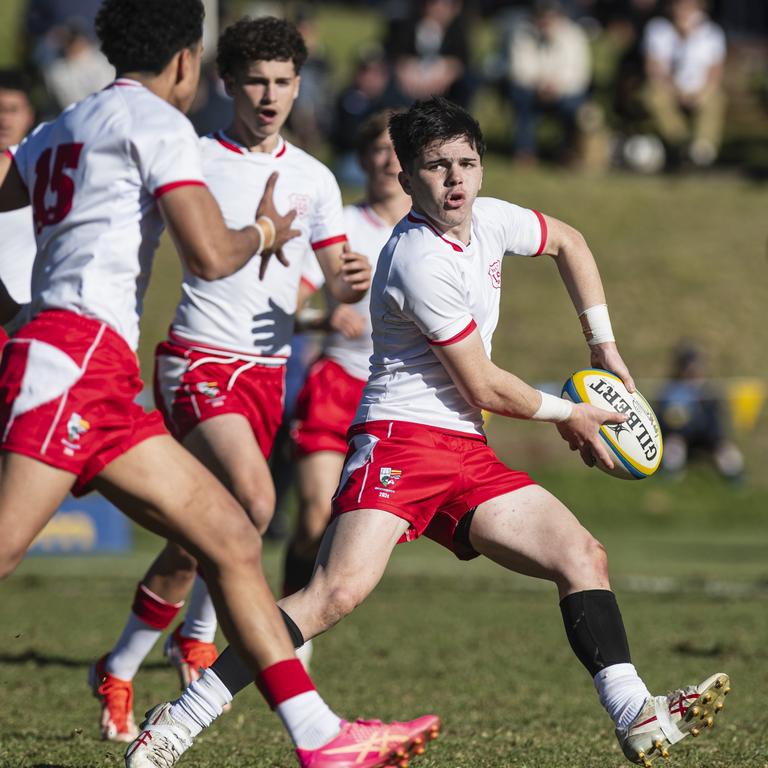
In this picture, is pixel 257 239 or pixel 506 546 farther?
pixel 506 546

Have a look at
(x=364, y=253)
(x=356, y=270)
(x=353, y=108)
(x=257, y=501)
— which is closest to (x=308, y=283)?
(x=364, y=253)

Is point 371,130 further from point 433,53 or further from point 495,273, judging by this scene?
point 433,53

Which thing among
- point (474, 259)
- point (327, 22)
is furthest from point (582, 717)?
point (327, 22)

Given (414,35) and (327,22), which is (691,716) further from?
(327,22)

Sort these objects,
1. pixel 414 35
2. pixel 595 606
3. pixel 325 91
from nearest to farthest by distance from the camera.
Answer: pixel 595 606
pixel 414 35
pixel 325 91

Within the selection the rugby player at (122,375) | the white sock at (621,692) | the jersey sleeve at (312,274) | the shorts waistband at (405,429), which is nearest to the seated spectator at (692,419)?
the jersey sleeve at (312,274)

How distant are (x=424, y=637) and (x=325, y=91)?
14856 mm

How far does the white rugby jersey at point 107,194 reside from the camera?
14.0 ft

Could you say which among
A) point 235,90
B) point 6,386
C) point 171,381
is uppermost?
point 235,90

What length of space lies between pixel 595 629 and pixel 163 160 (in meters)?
2.12

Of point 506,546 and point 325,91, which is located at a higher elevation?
point 506,546

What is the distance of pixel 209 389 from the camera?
20.5 feet

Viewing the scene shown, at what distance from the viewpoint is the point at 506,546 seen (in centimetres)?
491

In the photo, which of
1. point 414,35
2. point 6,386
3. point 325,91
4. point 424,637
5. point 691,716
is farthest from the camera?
point 325,91
